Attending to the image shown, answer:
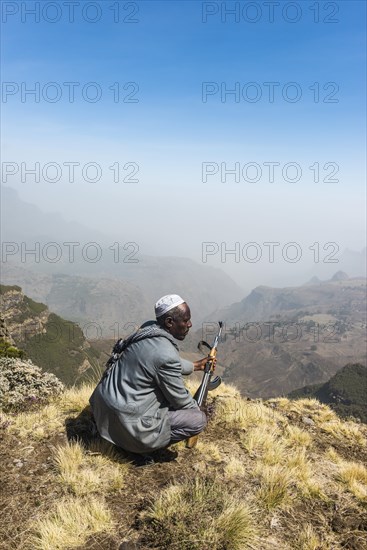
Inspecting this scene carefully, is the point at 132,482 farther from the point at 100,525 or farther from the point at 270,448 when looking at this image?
the point at 270,448

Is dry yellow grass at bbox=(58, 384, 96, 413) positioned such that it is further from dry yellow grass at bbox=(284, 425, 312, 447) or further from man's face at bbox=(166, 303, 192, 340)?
dry yellow grass at bbox=(284, 425, 312, 447)

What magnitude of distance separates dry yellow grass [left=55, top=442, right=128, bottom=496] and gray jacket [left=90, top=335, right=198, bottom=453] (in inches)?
19.8

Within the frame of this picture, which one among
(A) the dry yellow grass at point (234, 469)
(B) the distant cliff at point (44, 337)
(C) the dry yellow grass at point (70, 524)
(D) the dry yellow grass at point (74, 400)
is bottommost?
(B) the distant cliff at point (44, 337)

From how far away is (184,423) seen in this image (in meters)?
6.67

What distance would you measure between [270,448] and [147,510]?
349 cm

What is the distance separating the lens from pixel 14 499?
5535mm

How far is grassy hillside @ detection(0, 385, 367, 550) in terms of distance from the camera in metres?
4.83

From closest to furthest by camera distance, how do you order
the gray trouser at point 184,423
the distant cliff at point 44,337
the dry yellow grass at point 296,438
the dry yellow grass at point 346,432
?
1. the gray trouser at point 184,423
2. the dry yellow grass at point 296,438
3. the dry yellow grass at point 346,432
4. the distant cliff at point 44,337

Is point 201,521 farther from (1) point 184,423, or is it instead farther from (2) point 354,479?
(2) point 354,479

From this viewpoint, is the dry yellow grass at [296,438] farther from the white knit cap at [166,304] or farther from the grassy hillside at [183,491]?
the white knit cap at [166,304]

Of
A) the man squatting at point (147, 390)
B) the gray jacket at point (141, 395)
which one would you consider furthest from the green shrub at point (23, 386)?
the gray jacket at point (141, 395)

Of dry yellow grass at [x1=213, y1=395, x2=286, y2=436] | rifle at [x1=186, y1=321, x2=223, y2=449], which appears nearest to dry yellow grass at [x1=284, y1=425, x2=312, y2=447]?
dry yellow grass at [x1=213, y1=395, x2=286, y2=436]

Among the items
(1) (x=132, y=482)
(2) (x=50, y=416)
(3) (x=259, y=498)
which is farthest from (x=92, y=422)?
(3) (x=259, y=498)

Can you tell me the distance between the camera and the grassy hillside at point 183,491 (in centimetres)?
483
